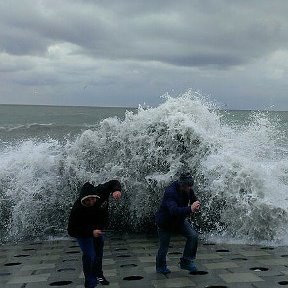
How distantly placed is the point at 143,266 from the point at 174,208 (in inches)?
62.7

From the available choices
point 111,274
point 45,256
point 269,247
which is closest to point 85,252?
point 111,274

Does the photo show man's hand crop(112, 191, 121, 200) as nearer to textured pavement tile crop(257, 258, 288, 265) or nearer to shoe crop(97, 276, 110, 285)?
shoe crop(97, 276, 110, 285)

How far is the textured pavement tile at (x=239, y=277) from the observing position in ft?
20.1

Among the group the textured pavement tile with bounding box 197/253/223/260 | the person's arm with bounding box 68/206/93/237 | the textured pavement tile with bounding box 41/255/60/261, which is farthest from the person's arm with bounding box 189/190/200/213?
the textured pavement tile with bounding box 41/255/60/261

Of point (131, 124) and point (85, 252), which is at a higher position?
point (131, 124)

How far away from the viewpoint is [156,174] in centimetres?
1151

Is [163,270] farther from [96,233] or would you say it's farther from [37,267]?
[37,267]

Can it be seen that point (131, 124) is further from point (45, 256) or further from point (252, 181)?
point (45, 256)

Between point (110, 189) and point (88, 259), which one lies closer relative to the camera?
point (88, 259)

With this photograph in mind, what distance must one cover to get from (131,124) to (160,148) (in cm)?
126

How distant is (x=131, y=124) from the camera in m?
12.5

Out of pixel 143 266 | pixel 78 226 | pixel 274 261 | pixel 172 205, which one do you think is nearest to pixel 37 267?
pixel 143 266

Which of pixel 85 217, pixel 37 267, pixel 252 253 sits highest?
pixel 85 217

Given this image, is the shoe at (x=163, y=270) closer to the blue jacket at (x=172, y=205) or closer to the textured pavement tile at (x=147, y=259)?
the blue jacket at (x=172, y=205)
